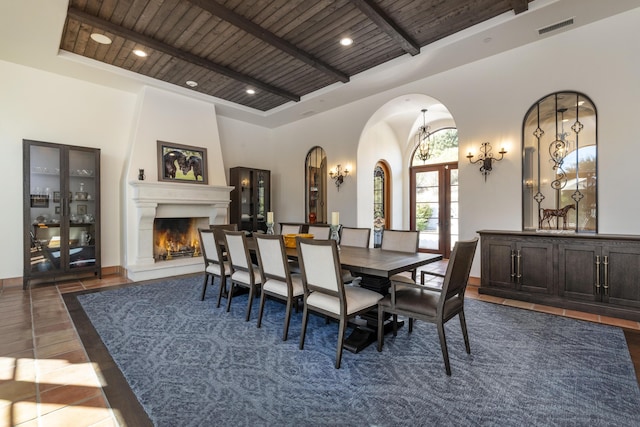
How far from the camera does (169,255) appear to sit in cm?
581

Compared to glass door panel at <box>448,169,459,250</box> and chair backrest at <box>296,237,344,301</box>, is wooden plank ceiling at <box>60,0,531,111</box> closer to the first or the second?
chair backrest at <box>296,237,344,301</box>

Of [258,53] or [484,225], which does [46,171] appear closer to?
[258,53]

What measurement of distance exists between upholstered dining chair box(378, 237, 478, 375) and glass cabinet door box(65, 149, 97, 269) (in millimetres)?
4953

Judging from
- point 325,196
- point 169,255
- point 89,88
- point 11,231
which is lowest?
point 169,255

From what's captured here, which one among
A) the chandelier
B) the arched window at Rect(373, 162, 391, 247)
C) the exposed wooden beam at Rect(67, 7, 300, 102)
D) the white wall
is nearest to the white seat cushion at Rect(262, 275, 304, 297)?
the exposed wooden beam at Rect(67, 7, 300, 102)

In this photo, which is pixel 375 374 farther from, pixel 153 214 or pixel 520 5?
pixel 153 214

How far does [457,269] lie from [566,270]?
7.35ft

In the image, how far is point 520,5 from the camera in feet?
10.4

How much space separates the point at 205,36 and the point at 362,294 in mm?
3772

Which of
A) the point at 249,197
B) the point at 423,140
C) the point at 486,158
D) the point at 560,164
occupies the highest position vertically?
the point at 423,140

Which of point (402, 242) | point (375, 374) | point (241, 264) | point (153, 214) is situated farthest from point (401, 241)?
point (153, 214)

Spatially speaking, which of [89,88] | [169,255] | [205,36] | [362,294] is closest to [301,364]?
[362,294]

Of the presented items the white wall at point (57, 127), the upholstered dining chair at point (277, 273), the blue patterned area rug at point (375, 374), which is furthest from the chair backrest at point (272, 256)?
the white wall at point (57, 127)

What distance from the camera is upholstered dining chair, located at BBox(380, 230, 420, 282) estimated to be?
330 cm
